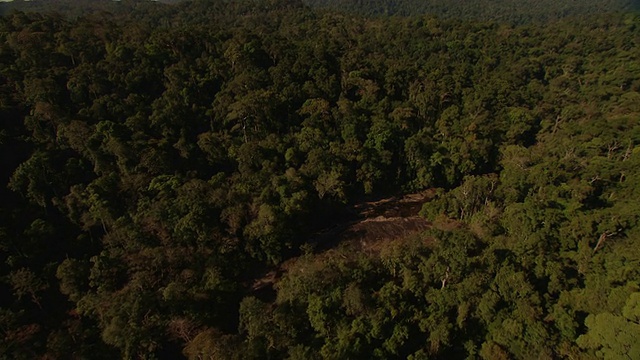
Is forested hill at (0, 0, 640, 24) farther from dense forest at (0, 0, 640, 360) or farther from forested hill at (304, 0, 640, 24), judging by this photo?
dense forest at (0, 0, 640, 360)

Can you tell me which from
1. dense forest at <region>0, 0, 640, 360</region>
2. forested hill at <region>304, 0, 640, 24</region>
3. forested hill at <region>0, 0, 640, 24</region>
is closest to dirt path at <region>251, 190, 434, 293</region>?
dense forest at <region>0, 0, 640, 360</region>

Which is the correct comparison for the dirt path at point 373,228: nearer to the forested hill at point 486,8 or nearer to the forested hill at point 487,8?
the forested hill at point 486,8

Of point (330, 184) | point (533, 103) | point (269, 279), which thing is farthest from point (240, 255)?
point (533, 103)

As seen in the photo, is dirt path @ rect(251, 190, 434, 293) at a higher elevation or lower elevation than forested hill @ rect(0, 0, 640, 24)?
lower

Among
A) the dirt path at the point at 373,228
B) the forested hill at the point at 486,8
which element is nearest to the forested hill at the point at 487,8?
the forested hill at the point at 486,8

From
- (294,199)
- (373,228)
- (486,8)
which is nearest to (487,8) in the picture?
(486,8)

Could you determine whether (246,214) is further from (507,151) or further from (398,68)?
(398,68)
